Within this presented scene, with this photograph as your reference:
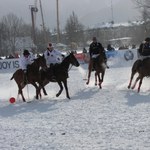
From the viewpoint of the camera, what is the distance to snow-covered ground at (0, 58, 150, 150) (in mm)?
9484

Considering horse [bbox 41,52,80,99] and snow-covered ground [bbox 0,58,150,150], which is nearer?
snow-covered ground [bbox 0,58,150,150]

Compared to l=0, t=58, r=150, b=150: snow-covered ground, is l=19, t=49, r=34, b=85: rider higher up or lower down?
higher up

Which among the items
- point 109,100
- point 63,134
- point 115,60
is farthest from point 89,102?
point 115,60

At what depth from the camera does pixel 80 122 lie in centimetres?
1198

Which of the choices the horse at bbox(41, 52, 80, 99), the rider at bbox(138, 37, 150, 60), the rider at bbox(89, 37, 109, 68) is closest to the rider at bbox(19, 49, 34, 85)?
the horse at bbox(41, 52, 80, 99)

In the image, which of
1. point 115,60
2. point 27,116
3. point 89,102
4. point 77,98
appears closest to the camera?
point 27,116

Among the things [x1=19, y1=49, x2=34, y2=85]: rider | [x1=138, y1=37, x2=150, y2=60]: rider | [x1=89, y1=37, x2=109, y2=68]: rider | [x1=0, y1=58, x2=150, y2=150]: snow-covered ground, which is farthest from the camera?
[x1=89, y1=37, x2=109, y2=68]: rider

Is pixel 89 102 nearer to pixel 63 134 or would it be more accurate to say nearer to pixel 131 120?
pixel 131 120

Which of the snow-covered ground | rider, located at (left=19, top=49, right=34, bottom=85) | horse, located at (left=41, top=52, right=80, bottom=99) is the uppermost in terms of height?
rider, located at (left=19, top=49, right=34, bottom=85)

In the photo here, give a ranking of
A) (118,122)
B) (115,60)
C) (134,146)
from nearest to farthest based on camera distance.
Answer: (134,146), (118,122), (115,60)

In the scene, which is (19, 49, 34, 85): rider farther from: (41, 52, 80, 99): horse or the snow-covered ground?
the snow-covered ground

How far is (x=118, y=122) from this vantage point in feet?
37.6

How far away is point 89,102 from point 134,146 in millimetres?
7258

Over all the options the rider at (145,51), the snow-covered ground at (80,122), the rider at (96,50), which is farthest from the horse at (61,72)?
the rider at (145,51)
